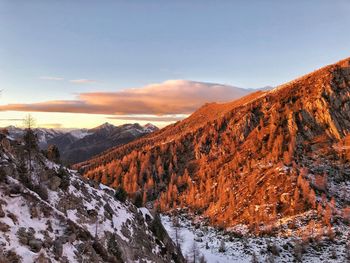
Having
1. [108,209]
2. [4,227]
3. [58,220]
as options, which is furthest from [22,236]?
[108,209]

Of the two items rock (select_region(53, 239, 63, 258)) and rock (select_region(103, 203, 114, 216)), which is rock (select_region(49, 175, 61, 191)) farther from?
rock (select_region(53, 239, 63, 258))

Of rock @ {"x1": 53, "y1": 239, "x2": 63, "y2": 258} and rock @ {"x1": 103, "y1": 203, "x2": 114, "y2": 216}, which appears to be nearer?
rock @ {"x1": 53, "y1": 239, "x2": 63, "y2": 258}

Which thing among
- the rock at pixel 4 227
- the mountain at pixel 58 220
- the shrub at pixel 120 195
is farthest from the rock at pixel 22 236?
the shrub at pixel 120 195

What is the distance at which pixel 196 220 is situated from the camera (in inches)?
6590

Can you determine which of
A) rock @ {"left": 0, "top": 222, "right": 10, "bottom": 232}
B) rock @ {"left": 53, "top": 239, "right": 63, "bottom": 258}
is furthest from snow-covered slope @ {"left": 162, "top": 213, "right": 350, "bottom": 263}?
rock @ {"left": 0, "top": 222, "right": 10, "bottom": 232}

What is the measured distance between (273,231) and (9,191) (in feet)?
400

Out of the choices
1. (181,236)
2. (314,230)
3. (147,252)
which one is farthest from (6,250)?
(314,230)

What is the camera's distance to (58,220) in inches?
1136

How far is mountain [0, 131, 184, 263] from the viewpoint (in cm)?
2392

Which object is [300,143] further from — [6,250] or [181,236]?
[6,250]

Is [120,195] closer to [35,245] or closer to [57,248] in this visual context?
[57,248]

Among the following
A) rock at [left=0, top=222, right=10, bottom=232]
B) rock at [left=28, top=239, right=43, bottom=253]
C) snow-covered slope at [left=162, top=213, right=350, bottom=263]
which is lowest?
snow-covered slope at [left=162, top=213, right=350, bottom=263]

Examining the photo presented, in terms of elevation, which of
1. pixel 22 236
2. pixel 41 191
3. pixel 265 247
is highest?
pixel 41 191

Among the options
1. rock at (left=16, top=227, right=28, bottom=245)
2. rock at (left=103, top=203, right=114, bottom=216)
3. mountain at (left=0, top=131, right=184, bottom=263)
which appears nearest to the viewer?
rock at (left=16, top=227, right=28, bottom=245)
